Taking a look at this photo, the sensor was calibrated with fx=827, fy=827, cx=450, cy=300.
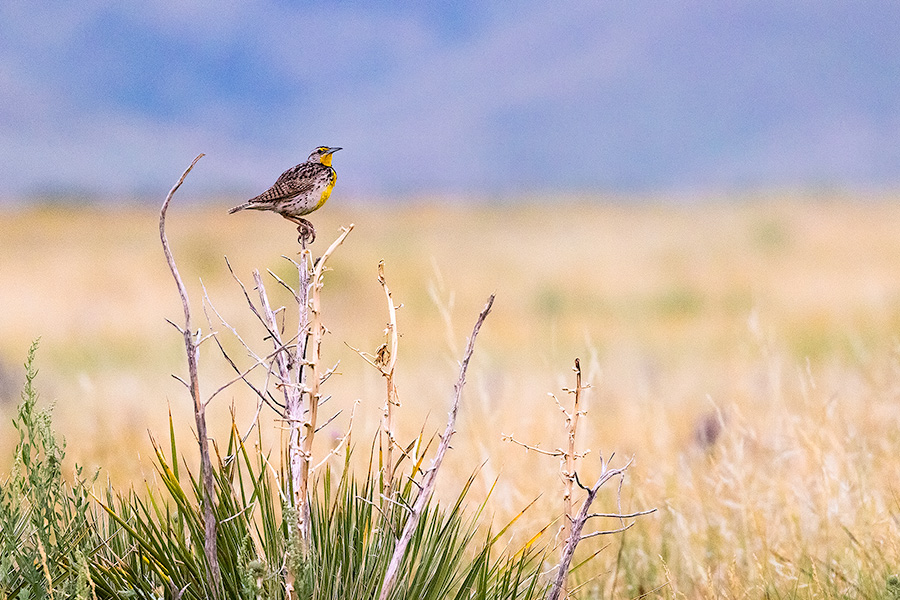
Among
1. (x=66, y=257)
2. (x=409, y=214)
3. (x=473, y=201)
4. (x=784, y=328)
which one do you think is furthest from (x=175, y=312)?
(x=473, y=201)

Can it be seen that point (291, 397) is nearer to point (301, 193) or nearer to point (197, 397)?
point (197, 397)

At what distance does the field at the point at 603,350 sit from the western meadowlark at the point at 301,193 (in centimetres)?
66

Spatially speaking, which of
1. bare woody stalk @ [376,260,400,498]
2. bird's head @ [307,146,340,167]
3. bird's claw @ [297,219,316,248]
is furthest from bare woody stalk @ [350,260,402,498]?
bird's head @ [307,146,340,167]

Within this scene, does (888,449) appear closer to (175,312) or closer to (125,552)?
(125,552)

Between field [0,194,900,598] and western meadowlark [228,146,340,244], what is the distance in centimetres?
66

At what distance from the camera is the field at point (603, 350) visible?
127 inches

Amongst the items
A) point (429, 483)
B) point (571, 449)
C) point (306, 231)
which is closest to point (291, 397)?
point (429, 483)

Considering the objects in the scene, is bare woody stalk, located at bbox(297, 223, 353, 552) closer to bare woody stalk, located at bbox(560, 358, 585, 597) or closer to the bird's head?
bare woody stalk, located at bbox(560, 358, 585, 597)

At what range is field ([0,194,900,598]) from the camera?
3.22 meters

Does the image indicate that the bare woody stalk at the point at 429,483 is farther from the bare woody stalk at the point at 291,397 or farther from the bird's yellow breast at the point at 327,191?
the bird's yellow breast at the point at 327,191

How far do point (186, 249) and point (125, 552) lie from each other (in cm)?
2136

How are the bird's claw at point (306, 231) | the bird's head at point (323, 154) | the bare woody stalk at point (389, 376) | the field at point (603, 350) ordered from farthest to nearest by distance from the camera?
the field at point (603, 350) < the bird's head at point (323, 154) < the bird's claw at point (306, 231) < the bare woody stalk at point (389, 376)

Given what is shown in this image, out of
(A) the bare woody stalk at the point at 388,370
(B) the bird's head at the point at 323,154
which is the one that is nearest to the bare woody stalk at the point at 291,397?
(A) the bare woody stalk at the point at 388,370

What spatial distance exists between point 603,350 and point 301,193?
11019 mm
